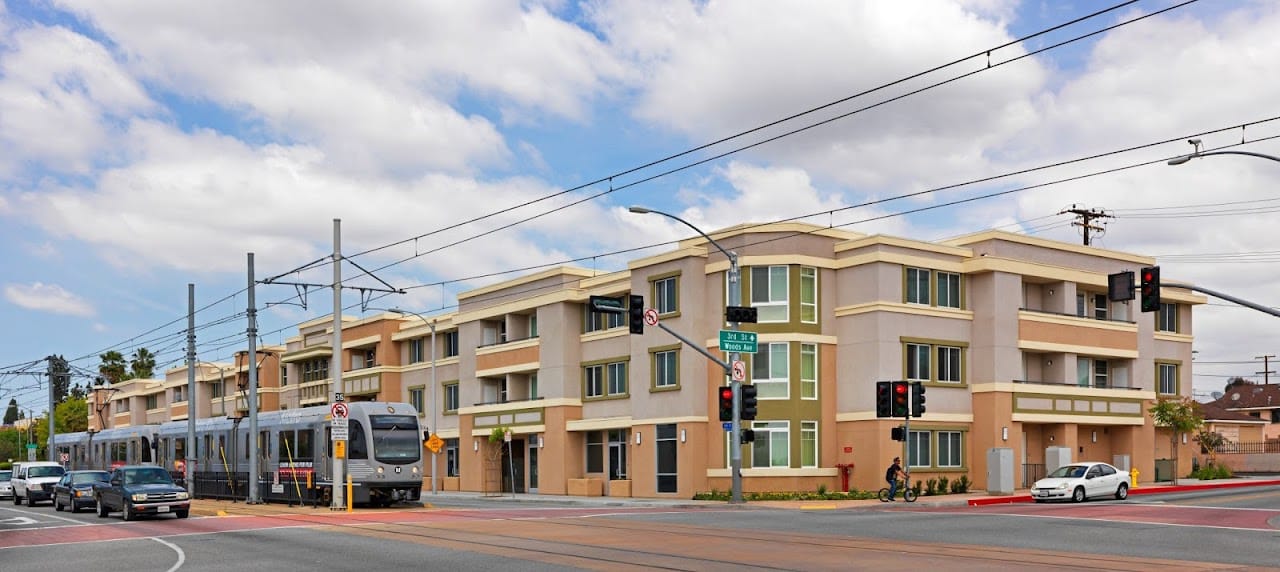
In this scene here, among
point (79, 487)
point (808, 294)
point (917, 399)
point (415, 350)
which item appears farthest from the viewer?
point (415, 350)

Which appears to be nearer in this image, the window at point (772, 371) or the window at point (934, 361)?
the window at point (772, 371)

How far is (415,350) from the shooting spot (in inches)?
2675

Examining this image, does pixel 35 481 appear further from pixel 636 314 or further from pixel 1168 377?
pixel 1168 377

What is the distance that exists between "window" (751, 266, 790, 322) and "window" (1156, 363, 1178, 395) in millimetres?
21238

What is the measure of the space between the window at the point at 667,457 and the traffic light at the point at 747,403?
8.18 meters

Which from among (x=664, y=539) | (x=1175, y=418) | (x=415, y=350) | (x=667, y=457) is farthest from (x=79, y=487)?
(x=1175, y=418)

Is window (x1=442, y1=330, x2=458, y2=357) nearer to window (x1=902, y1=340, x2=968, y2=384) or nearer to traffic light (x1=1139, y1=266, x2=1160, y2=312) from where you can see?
window (x1=902, y1=340, x2=968, y2=384)

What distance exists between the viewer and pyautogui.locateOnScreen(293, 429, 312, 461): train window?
40656 mm

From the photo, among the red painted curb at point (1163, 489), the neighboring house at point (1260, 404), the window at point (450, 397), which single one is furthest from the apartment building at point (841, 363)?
the neighboring house at point (1260, 404)

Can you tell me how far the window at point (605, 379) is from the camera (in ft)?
167

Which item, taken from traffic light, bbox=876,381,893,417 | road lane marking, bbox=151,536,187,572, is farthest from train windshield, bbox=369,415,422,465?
traffic light, bbox=876,381,893,417

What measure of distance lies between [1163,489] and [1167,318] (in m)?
13.5

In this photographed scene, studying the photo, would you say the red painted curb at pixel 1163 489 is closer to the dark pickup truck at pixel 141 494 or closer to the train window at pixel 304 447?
the train window at pixel 304 447

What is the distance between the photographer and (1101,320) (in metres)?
50.6
